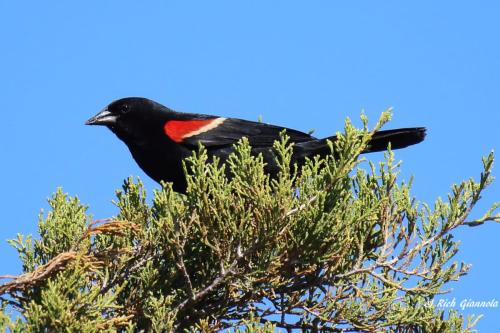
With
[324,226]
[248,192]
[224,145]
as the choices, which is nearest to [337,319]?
[324,226]

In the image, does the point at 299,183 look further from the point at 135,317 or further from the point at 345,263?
the point at 135,317

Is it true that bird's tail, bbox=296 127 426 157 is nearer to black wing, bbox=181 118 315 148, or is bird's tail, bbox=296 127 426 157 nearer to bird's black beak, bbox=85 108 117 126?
black wing, bbox=181 118 315 148

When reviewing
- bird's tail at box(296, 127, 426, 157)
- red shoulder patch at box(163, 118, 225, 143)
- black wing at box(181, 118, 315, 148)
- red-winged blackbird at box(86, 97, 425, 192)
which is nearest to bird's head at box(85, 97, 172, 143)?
red-winged blackbird at box(86, 97, 425, 192)

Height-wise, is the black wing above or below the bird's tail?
above

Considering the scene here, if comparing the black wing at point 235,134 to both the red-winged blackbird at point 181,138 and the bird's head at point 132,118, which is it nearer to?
the red-winged blackbird at point 181,138

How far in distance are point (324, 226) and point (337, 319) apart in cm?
48

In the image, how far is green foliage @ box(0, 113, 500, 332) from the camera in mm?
3256

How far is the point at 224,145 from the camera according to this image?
500 centimetres

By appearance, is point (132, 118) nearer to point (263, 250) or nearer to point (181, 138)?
point (181, 138)

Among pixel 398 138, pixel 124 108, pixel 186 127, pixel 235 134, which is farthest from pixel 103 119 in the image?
pixel 398 138

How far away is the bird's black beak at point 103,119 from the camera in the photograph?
537cm

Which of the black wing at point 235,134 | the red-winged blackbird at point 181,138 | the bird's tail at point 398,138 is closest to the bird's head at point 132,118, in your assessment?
the red-winged blackbird at point 181,138

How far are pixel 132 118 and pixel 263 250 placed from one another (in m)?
2.36

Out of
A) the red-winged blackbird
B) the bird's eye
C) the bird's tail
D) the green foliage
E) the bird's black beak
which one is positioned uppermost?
the bird's eye
